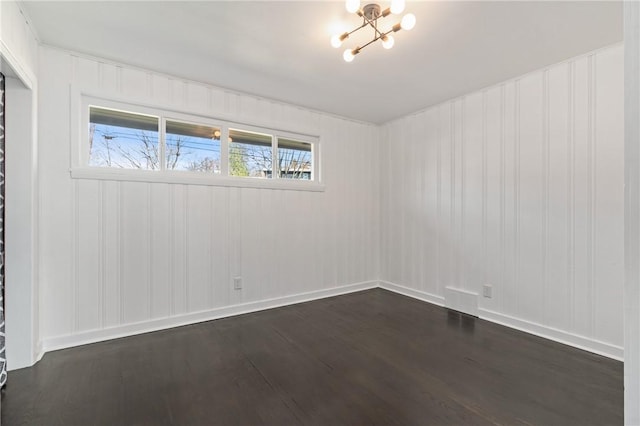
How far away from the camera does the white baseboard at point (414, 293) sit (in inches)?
147

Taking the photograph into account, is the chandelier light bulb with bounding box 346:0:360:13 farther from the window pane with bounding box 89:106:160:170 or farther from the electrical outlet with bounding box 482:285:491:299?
the electrical outlet with bounding box 482:285:491:299

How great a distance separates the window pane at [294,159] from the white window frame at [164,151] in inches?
2.5

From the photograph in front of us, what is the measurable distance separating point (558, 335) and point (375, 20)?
3.13m

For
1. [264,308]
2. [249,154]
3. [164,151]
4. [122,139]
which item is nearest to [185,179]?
[164,151]

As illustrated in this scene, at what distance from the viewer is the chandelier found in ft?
5.76

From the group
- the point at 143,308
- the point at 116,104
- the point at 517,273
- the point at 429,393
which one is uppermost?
the point at 116,104

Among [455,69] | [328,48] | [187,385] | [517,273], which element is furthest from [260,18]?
[517,273]

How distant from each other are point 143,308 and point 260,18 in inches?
108

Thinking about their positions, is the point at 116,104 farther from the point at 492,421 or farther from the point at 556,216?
the point at 556,216

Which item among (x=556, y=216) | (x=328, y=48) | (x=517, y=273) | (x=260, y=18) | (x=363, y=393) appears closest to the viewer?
(x=363, y=393)

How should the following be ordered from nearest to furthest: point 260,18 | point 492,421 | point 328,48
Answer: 1. point 492,421
2. point 260,18
3. point 328,48

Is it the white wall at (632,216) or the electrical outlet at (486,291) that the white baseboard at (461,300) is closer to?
the electrical outlet at (486,291)

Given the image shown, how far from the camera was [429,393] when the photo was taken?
189 cm

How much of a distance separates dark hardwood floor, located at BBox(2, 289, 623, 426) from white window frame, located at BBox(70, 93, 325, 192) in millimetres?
1517
